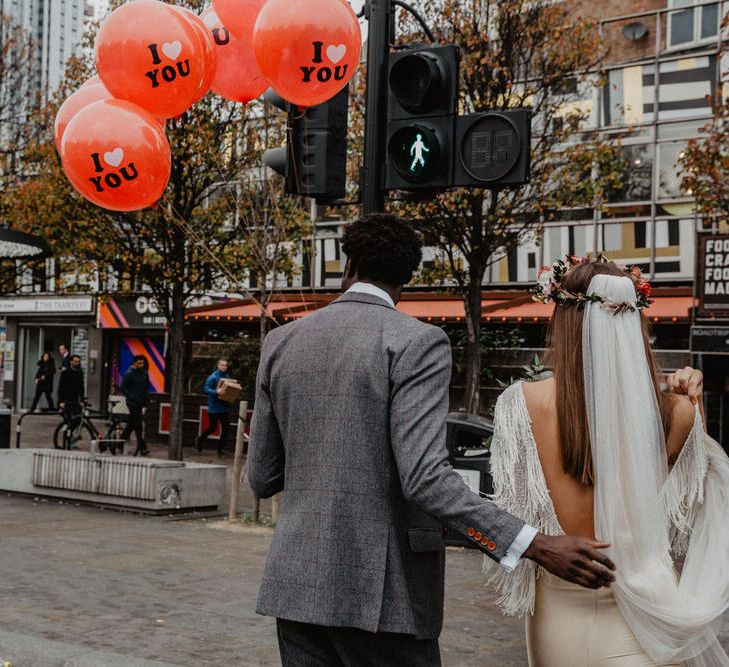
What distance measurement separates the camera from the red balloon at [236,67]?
22.2ft

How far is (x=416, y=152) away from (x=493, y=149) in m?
0.41

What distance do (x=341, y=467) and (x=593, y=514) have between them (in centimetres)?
73

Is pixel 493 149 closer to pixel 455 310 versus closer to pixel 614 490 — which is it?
pixel 614 490

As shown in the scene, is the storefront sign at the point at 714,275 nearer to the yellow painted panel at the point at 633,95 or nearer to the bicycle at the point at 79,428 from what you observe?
the yellow painted panel at the point at 633,95

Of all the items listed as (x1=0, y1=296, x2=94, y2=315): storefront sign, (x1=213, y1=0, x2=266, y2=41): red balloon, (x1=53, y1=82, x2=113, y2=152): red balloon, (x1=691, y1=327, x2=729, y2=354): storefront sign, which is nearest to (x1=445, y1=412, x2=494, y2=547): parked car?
(x1=213, y1=0, x2=266, y2=41): red balloon

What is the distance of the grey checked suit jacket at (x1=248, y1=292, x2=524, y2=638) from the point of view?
2.54 m

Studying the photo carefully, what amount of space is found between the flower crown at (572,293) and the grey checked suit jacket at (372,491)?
0.51m

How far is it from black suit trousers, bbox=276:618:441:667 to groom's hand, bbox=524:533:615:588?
1.36ft

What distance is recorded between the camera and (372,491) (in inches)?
103

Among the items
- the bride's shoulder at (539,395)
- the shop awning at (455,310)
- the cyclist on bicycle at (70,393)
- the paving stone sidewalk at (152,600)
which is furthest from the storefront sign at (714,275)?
the bride's shoulder at (539,395)

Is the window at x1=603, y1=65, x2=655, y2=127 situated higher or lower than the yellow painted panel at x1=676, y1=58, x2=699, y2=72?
lower

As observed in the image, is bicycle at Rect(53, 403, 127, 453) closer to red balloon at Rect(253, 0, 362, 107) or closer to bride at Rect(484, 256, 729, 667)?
red balloon at Rect(253, 0, 362, 107)

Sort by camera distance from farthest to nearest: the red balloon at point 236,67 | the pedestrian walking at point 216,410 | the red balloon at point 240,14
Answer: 1. the pedestrian walking at point 216,410
2. the red balloon at point 236,67
3. the red balloon at point 240,14

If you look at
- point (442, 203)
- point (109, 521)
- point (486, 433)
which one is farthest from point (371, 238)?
point (442, 203)
